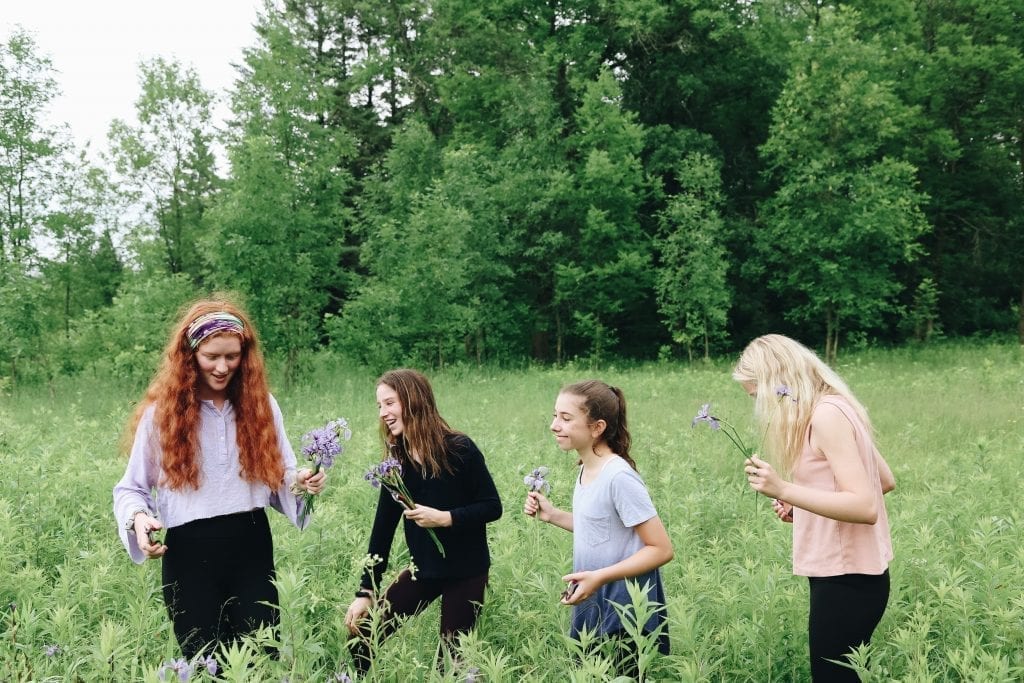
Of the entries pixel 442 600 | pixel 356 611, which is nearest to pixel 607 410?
pixel 442 600

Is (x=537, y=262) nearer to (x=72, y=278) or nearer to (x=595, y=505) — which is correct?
(x=72, y=278)

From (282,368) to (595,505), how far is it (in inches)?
592

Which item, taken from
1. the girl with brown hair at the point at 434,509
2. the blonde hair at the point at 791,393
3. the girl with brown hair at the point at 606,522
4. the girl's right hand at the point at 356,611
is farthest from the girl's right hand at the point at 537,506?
the blonde hair at the point at 791,393

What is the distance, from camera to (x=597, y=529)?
3.00 m

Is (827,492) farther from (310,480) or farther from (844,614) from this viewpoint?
(310,480)

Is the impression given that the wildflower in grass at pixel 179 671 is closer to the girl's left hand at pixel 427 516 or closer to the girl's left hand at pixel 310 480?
the girl's left hand at pixel 310 480

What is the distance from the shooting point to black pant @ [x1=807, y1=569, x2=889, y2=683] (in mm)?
2701

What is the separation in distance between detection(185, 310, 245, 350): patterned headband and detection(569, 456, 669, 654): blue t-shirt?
61.6 inches

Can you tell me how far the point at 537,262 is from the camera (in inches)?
938

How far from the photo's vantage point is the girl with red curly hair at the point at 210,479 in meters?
2.96

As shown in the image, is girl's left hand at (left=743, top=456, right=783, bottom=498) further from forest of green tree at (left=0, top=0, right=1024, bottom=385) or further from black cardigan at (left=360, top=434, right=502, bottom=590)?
forest of green tree at (left=0, top=0, right=1024, bottom=385)

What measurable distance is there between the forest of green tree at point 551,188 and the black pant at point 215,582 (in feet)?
43.3

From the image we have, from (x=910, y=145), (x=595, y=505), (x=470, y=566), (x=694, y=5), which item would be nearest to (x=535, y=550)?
(x=470, y=566)

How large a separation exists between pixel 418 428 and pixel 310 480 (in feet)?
1.93
